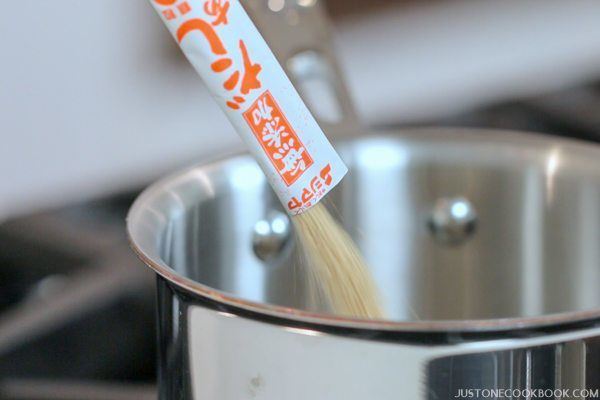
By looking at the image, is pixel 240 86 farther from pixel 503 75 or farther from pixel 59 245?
pixel 503 75

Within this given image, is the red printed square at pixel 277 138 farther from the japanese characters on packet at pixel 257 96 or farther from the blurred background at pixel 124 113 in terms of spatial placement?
the blurred background at pixel 124 113

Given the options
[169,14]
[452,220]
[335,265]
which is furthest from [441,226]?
[169,14]

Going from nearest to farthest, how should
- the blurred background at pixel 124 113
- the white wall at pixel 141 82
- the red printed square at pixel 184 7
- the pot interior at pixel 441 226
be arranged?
the red printed square at pixel 184 7 → the pot interior at pixel 441 226 → the blurred background at pixel 124 113 → the white wall at pixel 141 82

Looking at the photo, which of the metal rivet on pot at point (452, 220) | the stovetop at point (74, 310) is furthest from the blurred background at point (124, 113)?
the metal rivet on pot at point (452, 220)

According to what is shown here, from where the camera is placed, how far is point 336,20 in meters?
0.89

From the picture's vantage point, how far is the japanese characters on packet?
1.11 feet

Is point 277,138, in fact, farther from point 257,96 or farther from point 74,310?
point 74,310

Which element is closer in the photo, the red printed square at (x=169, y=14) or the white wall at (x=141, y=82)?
the red printed square at (x=169, y=14)

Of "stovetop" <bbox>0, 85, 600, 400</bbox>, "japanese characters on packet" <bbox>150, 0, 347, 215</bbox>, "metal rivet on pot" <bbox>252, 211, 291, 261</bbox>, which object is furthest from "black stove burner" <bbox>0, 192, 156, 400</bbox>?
"japanese characters on packet" <bbox>150, 0, 347, 215</bbox>

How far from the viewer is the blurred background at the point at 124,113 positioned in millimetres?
608

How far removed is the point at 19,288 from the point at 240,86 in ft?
1.17

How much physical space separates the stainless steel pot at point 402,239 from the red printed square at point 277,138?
5 centimetres

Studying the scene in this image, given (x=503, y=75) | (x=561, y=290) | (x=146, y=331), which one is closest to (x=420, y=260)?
(x=561, y=290)

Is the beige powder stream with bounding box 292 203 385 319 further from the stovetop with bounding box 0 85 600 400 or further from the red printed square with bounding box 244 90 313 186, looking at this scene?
the stovetop with bounding box 0 85 600 400
